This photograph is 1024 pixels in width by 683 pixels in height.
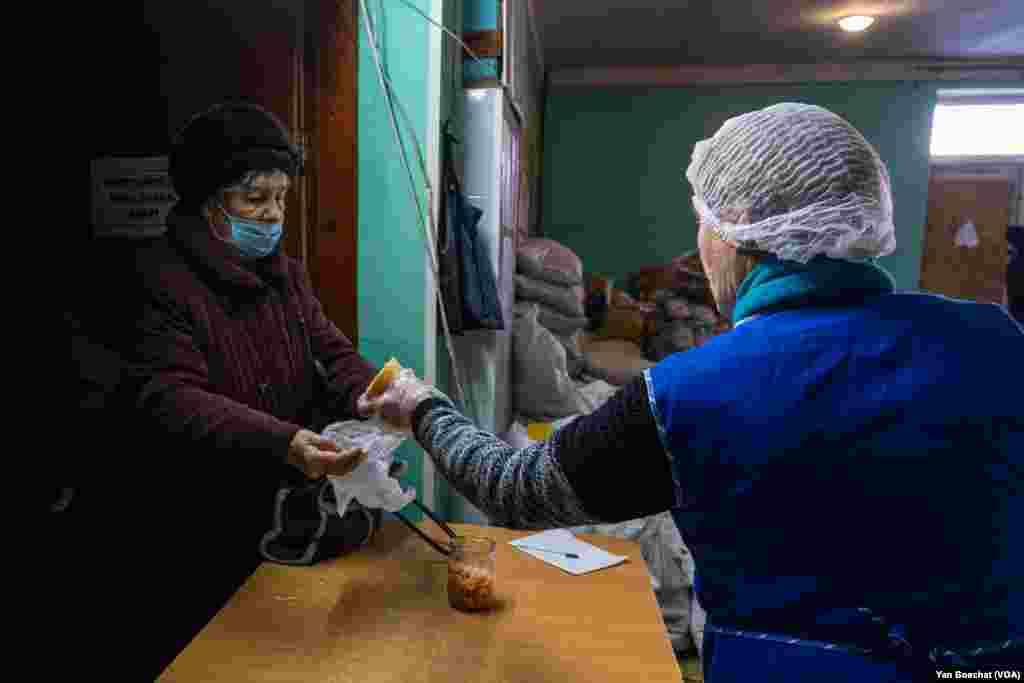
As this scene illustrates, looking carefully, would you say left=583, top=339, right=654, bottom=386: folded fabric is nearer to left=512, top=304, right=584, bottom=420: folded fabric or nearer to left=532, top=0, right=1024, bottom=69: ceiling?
left=512, top=304, right=584, bottom=420: folded fabric

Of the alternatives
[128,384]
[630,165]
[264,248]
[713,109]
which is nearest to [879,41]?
[713,109]

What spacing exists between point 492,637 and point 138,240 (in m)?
1.44

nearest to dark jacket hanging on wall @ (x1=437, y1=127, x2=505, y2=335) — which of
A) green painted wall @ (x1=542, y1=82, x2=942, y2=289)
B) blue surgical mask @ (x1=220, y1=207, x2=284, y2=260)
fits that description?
blue surgical mask @ (x1=220, y1=207, x2=284, y2=260)

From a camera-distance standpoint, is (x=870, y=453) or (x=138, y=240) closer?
(x=870, y=453)

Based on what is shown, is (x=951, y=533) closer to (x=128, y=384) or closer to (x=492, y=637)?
(x=492, y=637)

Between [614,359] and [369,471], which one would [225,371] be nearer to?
[369,471]

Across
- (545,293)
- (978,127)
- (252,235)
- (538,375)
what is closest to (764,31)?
(978,127)

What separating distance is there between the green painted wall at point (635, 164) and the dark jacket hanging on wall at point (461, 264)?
11.9ft

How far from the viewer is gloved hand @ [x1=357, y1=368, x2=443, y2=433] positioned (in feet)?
4.37

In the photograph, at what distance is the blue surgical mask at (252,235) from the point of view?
4.75 feet

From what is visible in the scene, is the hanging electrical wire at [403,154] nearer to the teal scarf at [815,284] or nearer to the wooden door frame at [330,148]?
the wooden door frame at [330,148]

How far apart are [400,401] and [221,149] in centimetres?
61

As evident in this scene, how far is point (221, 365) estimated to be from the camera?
140 centimetres

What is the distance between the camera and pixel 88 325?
149cm
